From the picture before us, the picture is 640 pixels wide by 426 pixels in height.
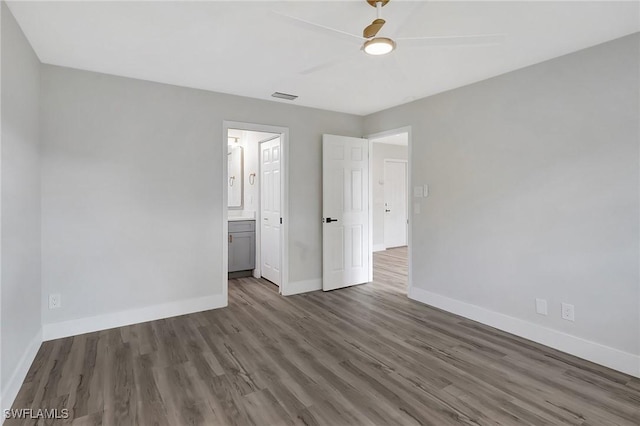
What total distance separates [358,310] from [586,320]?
2.09 meters

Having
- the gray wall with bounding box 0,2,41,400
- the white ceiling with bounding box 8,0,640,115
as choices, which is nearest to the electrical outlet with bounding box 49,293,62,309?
the gray wall with bounding box 0,2,41,400

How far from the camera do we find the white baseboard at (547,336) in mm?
2512

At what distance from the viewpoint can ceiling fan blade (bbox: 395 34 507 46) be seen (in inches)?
89.4

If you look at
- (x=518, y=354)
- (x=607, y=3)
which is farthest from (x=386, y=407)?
(x=607, y=3)

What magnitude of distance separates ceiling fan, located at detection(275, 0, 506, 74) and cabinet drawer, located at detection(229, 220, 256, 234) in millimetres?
3525

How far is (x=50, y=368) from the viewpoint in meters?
2.52

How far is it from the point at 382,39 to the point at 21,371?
3281 mm

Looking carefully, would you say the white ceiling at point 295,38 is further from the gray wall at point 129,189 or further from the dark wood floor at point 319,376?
the dark wood floor at point 319,376

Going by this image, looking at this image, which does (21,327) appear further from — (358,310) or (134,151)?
(358,310)

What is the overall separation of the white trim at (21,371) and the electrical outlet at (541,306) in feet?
13.1

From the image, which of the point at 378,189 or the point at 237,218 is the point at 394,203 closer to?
the point at 378,189

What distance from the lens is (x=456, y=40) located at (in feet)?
7.62

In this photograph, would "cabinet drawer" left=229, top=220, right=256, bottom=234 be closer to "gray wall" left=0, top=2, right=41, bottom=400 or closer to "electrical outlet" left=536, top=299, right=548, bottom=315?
"gray wall" left=0, top=2, right=41, bottom=400

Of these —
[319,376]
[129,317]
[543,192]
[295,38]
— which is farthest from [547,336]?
[129,317]
